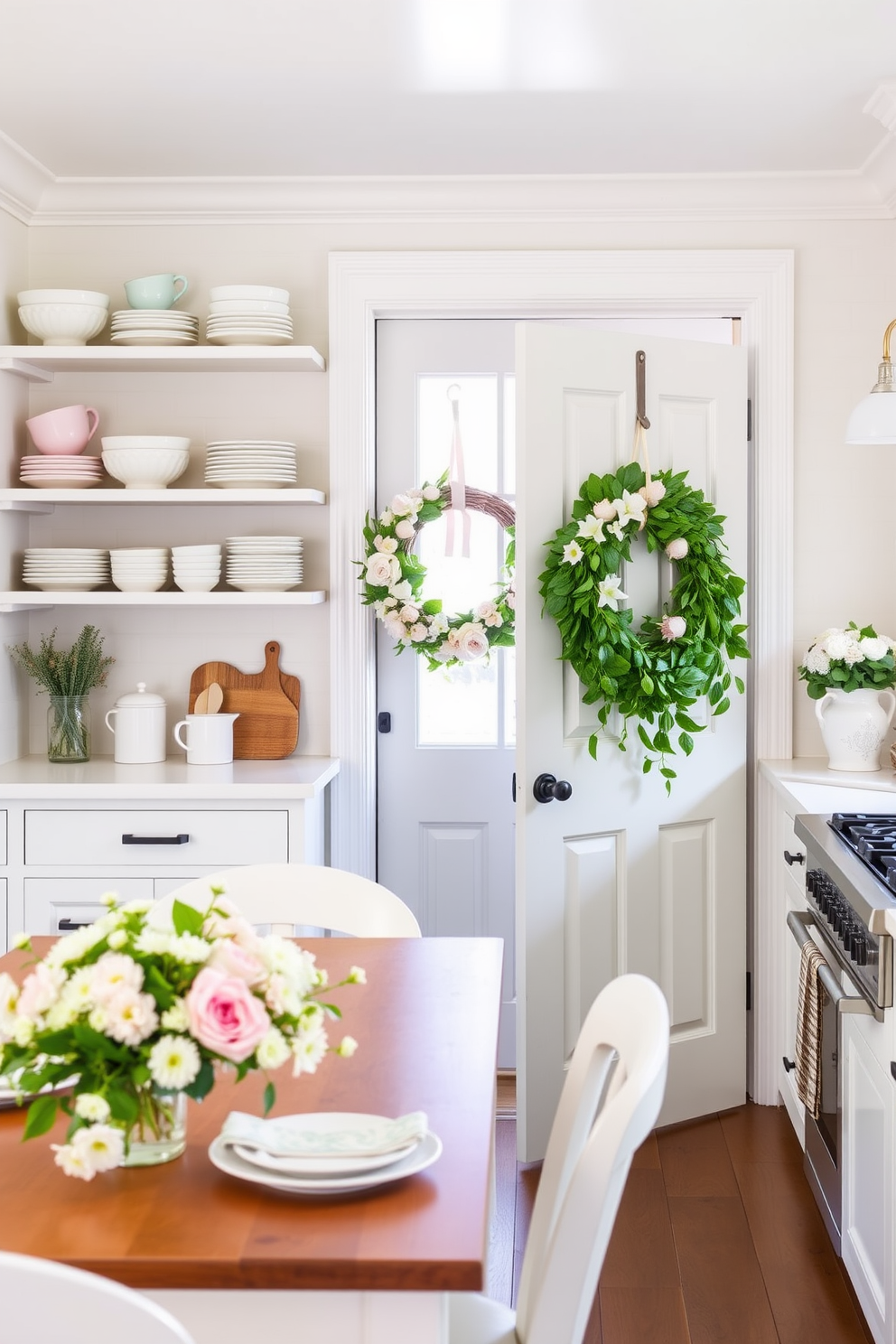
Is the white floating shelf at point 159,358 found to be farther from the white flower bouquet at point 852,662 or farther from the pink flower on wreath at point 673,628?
the white flower bouquet at point 852,662

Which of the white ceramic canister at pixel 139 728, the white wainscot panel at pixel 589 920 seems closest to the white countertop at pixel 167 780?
the white ceramic canister at pixel 139 728

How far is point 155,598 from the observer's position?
338cm

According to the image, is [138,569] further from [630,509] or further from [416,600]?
[630,509]

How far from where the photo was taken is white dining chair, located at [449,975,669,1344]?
1.24 meters

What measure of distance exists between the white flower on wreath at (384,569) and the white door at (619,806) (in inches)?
18.8

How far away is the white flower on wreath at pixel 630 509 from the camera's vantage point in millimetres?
2975

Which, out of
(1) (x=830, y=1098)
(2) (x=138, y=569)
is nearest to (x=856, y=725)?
(1) (x=830, y=1098)

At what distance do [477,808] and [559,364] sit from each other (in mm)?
1364

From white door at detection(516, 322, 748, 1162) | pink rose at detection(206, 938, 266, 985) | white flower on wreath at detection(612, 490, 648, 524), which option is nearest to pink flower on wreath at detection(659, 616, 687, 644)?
white door at detection(516, 322, 748, 1162)

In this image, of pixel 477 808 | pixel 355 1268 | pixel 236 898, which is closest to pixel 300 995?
pixel 355 1268

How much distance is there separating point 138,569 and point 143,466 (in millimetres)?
284

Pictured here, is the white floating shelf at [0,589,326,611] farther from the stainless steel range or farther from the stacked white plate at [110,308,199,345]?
the stainless steel range

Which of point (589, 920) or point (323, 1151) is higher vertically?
point (323, 1151)

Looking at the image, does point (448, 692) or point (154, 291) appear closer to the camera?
point (154, 291)
